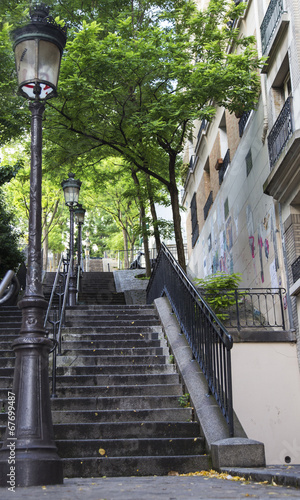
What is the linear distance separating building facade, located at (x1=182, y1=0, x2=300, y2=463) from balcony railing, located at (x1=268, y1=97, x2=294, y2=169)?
20 millimetres

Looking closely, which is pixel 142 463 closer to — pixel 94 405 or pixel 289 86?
pixel 94 405

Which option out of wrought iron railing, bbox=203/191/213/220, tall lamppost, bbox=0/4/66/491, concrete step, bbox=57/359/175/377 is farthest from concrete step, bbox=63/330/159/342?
wrought iron railing, bbox=203/191/213/220

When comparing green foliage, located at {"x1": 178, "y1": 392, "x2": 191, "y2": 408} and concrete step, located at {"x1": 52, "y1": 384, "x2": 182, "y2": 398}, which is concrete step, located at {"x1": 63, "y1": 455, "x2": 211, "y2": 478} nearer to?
green foliage, located at {"x1": 178, "y1": 392, "x2": 191, "y2": 408}

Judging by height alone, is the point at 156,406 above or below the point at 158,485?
above

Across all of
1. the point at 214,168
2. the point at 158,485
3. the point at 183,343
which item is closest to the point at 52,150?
the point at 214,168

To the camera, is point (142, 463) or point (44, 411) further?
point (142, 463)

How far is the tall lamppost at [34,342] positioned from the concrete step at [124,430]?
5.41ft

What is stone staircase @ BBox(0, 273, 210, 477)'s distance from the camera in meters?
6.21

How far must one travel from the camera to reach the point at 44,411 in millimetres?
5160

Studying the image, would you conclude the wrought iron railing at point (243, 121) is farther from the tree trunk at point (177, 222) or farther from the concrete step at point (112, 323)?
the concrete step at point (112, 323)

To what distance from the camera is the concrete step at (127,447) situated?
639 centimetres

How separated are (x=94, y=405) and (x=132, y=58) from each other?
8.48 m

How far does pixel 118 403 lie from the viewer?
7516mm

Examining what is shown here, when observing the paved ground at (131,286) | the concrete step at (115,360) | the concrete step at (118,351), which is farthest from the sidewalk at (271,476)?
the paved ground at (131,286)
